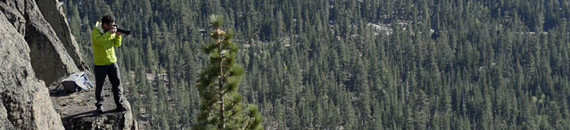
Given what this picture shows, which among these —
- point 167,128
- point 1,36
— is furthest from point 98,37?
point 167,128

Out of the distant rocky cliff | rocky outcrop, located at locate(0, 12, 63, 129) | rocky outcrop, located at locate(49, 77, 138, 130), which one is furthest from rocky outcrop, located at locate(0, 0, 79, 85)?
rocky outcrop, located at locate(0, 12, 63, 129)

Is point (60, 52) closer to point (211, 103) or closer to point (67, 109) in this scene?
point (67, 109)

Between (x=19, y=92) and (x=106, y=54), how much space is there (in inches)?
191

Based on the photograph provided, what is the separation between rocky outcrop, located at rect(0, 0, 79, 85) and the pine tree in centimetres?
620

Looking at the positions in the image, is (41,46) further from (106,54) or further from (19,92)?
(19,92)

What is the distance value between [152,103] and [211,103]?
14971 cm

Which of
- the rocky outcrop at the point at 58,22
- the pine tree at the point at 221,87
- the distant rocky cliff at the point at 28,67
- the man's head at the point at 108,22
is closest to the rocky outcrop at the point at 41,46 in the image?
the distant rocky cliff at the point at 28,67

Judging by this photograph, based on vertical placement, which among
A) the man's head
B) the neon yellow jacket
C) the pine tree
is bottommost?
the pine tree

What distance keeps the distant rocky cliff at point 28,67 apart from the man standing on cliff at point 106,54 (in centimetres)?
66

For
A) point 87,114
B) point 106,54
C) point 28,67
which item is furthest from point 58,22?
point 28,67

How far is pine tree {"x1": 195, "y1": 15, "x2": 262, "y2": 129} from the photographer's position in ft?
110

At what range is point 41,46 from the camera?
89.4ft

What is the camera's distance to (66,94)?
26.0 metres

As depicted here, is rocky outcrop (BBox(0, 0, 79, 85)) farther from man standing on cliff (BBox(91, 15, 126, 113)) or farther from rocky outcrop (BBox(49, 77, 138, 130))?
man standing on cliff (BBox(91, 15, 126, 113))
